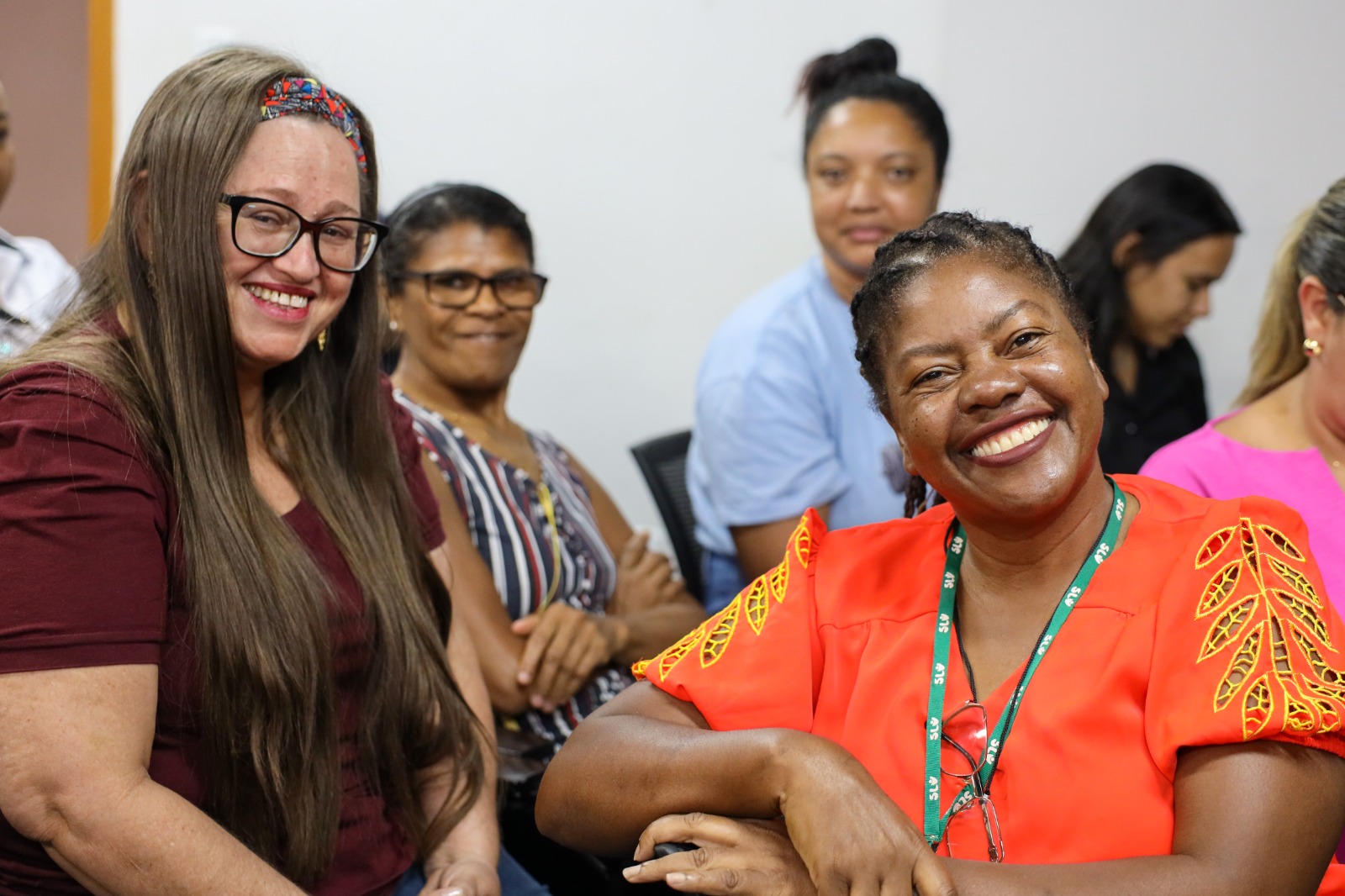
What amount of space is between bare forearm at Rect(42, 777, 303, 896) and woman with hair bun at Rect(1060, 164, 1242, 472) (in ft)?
8.73

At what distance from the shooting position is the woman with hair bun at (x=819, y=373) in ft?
8.62

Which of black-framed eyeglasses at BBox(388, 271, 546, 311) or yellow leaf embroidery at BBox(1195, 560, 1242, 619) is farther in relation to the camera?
black-framed eyeglasses at BBox(388, 271, 546, 311)

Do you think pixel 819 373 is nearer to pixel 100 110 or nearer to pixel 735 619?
pixel 735 619

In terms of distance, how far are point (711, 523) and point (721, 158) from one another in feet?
4.34

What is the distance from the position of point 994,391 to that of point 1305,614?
388mm

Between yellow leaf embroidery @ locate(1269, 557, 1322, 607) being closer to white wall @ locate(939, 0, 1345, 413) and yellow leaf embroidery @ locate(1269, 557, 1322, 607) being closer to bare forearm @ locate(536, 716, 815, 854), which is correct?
bare forearm @ locate(536, 716, 815, 854)

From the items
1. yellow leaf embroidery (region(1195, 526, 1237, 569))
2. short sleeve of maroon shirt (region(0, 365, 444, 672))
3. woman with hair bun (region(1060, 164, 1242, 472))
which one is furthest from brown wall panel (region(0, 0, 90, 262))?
yellow leaf embroidery (region(1195, 526, 1237, 569))

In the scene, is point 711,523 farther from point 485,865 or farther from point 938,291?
point 938,291

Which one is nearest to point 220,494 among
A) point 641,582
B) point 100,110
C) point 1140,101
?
point 641,582

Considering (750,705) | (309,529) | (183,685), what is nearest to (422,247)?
(309,529)

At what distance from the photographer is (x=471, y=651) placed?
203 cm

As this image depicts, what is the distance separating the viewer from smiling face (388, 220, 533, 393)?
2576 mm

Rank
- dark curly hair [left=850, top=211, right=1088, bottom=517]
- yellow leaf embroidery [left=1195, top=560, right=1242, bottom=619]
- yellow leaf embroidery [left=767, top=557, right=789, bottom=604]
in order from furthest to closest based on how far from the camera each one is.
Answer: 1. yellow leaf embroidery [left=767, top=557, right=789, bottom=604]
2. dark curly hair [left=850, top=211, right=1088, bottom=517]
3. yellow leaf embroidery [left=1195, top=560, right=1242, bottom=619]

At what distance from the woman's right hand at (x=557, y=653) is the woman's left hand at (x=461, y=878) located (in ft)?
1.55
